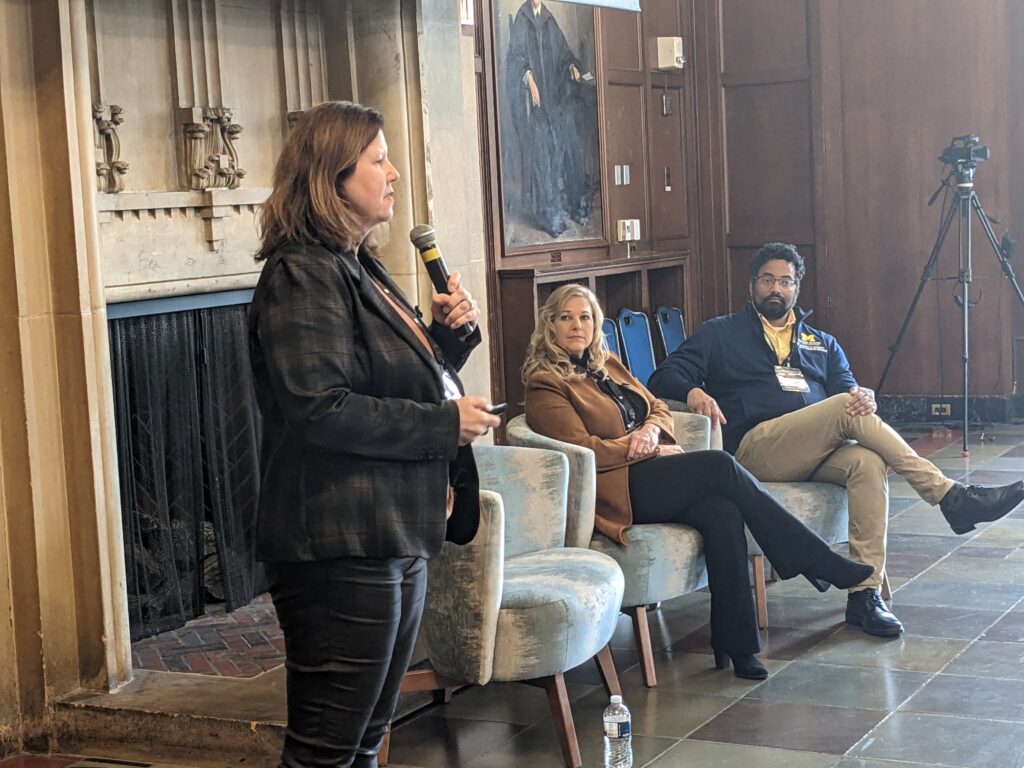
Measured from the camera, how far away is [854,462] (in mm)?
5074

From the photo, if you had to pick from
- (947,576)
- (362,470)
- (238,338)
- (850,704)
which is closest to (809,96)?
(947,576)

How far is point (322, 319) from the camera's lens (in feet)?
8.03

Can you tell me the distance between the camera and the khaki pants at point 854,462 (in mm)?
4992

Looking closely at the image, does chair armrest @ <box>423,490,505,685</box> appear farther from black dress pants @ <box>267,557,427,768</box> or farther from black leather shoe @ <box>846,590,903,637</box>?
black leather shoe @ <box>846,590,903,637</box>

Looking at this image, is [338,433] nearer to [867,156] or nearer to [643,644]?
[643,644]

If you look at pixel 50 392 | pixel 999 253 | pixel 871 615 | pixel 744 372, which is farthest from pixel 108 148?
pixel 999 253

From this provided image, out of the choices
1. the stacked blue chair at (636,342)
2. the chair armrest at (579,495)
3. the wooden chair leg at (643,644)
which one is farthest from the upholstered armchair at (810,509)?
the stacked blue chair at (636,342)

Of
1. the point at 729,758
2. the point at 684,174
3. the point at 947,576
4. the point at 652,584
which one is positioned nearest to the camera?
the point at 729,758

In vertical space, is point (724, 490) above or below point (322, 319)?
below

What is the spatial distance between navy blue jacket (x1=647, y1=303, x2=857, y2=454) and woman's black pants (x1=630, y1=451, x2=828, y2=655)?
2.83ft

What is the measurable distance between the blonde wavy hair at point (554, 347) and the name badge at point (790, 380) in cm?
98

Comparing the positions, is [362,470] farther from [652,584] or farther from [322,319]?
[652,584]

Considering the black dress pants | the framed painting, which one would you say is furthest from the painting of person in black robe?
the black dress pants

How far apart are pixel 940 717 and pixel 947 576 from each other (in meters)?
1.73
